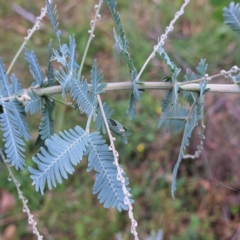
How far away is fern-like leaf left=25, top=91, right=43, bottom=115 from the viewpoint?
0.52m

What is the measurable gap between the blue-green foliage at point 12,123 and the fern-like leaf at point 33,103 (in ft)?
0.08

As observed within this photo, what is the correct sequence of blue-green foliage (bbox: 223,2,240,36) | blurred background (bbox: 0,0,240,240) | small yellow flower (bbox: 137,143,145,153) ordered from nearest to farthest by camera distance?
1. blue-green foliage (bbox: 223,2,240,36)
2. blurred background (bbox: 0,0,240,240)
3. small yellow flower (bbox: 137,143,145,153)

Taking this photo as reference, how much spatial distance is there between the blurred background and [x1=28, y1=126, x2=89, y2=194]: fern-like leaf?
0.75 meters

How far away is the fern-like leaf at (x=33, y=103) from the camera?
1.69 ft

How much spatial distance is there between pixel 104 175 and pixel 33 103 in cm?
16

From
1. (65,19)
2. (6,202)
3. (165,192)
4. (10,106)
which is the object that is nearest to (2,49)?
(65,19)

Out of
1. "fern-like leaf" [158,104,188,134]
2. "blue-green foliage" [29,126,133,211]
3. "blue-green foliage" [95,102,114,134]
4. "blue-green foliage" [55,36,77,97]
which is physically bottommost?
"fern-like leaf" [158,104,188,134]

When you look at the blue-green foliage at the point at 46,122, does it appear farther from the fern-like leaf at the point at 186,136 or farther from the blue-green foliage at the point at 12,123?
the fern-like leaf at the point at 186,136

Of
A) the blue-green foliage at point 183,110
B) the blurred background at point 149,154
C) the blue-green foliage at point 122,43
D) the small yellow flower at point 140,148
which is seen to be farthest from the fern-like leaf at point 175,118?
the small yellow flower at point 140,148

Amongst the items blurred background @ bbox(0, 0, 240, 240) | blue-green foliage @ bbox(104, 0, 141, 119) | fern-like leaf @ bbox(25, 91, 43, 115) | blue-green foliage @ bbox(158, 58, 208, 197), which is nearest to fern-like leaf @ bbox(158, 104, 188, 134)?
blue-green foliage @ bbox(158, 58, 208, 197)

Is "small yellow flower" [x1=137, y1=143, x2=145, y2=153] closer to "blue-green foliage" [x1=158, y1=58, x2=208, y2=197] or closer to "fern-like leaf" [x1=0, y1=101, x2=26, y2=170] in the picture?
"blue-green foliage" [x1=158, y1=58, x2=208, y2=197]

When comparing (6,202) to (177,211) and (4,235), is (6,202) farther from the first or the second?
(177,211)

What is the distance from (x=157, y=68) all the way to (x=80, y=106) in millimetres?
1091

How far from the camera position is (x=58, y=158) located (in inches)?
18.3
